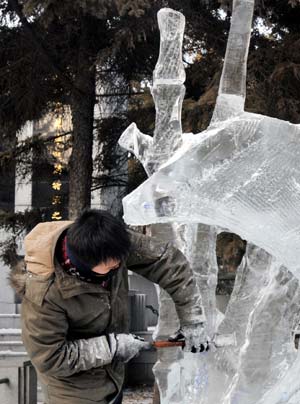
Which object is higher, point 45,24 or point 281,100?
point 45,24

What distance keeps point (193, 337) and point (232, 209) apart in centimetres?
53

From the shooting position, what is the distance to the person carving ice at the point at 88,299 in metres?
2.10

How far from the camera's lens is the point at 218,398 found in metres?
2.97

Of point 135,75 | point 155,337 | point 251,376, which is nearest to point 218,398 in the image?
point 251,376

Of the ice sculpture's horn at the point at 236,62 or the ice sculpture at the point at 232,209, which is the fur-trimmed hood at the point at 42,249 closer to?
the ice sculpture at the point at 232,209

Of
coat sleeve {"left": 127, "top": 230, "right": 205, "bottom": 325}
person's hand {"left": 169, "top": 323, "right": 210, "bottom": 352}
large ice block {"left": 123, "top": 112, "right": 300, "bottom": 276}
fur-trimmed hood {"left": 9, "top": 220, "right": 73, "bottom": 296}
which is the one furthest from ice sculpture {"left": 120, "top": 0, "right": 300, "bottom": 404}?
person's hand {"left": 169, "top": 323, "right": 210, "bottom": 352}

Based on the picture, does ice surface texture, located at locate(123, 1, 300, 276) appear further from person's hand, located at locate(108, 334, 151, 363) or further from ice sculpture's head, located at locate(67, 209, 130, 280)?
person's hand, located at locate(108, 334, 151, 363)

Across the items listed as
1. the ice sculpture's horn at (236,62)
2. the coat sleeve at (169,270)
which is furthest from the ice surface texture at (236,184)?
the ice sculpture's horn at (236,62)

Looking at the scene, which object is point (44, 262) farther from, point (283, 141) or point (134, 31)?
point (134, 31)

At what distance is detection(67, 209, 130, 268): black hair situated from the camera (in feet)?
6.68

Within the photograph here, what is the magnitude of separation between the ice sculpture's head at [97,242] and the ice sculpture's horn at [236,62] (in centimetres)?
88

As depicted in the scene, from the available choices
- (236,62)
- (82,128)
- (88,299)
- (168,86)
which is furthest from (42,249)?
(82,128)

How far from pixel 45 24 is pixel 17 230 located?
2.70 m

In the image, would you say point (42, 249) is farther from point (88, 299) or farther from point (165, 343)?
point (165, 343)
